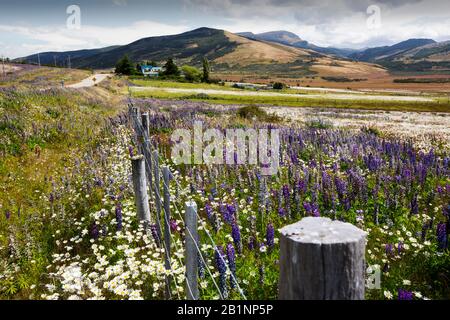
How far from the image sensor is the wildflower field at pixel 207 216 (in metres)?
5.81

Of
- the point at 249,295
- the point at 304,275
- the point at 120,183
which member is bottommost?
the point at 249,295

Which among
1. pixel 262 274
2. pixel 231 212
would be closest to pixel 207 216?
pixel 231 212

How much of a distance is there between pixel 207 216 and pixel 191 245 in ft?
14.5

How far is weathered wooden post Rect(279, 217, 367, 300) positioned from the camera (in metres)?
1.95

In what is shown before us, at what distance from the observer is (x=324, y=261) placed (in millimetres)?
1956

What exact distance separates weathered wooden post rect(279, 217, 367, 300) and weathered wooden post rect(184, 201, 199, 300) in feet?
5.17

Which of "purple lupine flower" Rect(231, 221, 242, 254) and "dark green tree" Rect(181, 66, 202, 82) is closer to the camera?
"purple lupine flower" Rect(231, 221, 242, 254)

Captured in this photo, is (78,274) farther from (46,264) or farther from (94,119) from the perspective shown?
(94,119)

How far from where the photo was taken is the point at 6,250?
7391mm

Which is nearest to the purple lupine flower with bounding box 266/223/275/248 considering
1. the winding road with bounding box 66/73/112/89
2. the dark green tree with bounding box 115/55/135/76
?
the winding road with bounding box 66/73/112/89

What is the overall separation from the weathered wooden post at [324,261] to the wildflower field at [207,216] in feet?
2.04

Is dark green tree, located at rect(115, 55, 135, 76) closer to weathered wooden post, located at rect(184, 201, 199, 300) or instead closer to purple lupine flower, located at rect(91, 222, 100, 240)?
purple lupine flower, located at rect(91, 222, 100, 240)

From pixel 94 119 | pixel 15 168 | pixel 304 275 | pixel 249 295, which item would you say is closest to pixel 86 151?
pixel 15 168
